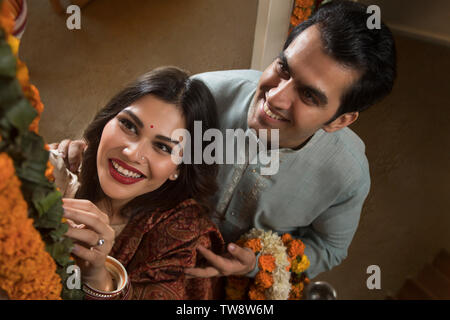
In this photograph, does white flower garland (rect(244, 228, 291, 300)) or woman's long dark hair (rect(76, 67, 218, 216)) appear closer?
woman's long dark hair (rect(76, 67, 218, 216))

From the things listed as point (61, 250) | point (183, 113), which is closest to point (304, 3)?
point (183, 113)

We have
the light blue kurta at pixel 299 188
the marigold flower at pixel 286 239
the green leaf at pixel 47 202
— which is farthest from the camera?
the marigold flower at pixel 286 239

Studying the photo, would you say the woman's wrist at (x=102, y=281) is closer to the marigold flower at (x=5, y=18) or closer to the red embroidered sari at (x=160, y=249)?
the red embroidered sari at (x=160, y=249)

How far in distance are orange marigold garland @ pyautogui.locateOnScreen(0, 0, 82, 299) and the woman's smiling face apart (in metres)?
0.17

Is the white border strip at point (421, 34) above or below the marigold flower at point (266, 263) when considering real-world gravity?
above

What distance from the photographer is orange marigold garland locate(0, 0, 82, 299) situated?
1.18 feet

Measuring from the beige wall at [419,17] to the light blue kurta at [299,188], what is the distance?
30 cm

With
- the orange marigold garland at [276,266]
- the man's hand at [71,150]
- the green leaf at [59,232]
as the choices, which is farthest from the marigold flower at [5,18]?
the orange marigold garland at [276,266]

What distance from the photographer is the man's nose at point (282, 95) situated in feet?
2.35

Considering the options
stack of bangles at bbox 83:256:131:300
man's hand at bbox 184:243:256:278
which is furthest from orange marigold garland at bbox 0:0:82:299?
man's hand at bbox 184:243:256:278

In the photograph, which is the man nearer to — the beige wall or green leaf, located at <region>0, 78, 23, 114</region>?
the beige wall

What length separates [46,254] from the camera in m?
0.49

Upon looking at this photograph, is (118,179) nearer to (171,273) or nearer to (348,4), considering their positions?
(171,273)
